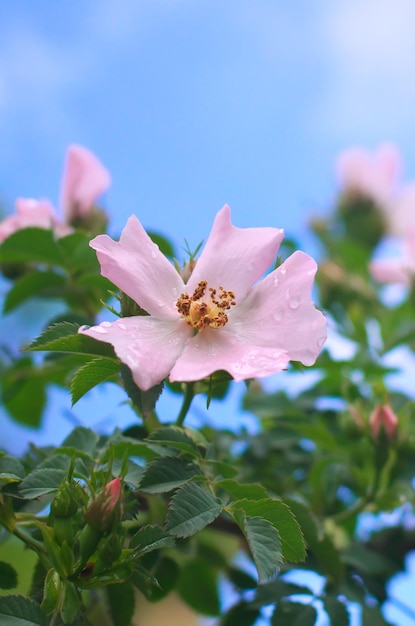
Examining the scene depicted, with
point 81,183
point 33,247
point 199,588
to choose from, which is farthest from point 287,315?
point 81,183

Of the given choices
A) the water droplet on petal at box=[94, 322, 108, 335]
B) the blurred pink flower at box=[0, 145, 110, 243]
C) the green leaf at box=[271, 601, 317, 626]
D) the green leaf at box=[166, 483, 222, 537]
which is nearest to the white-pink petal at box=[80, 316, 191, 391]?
the water droplet on petal at box=[94, 322, 108, 335]

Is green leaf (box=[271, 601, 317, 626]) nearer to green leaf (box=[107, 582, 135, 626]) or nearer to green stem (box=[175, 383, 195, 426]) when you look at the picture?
green leaf (box=[107, 582, 135, 626])

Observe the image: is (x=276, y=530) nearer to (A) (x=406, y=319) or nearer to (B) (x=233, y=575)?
(B) (x=233, y=575)

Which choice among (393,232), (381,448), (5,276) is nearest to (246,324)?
(381,448)

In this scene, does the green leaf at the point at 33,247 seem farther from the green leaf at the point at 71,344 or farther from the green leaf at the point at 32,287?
the green leaf at the point at 71,344

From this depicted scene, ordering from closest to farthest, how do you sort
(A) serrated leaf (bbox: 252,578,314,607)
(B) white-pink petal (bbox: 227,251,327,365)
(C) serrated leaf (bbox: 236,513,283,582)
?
(C) serrated leaf (bbox: 236,513,283,582)
(B) white-pink petal (bbox: 227,251,327,365)
(A) serrated leaf (bbox: 252,578,314,607)
